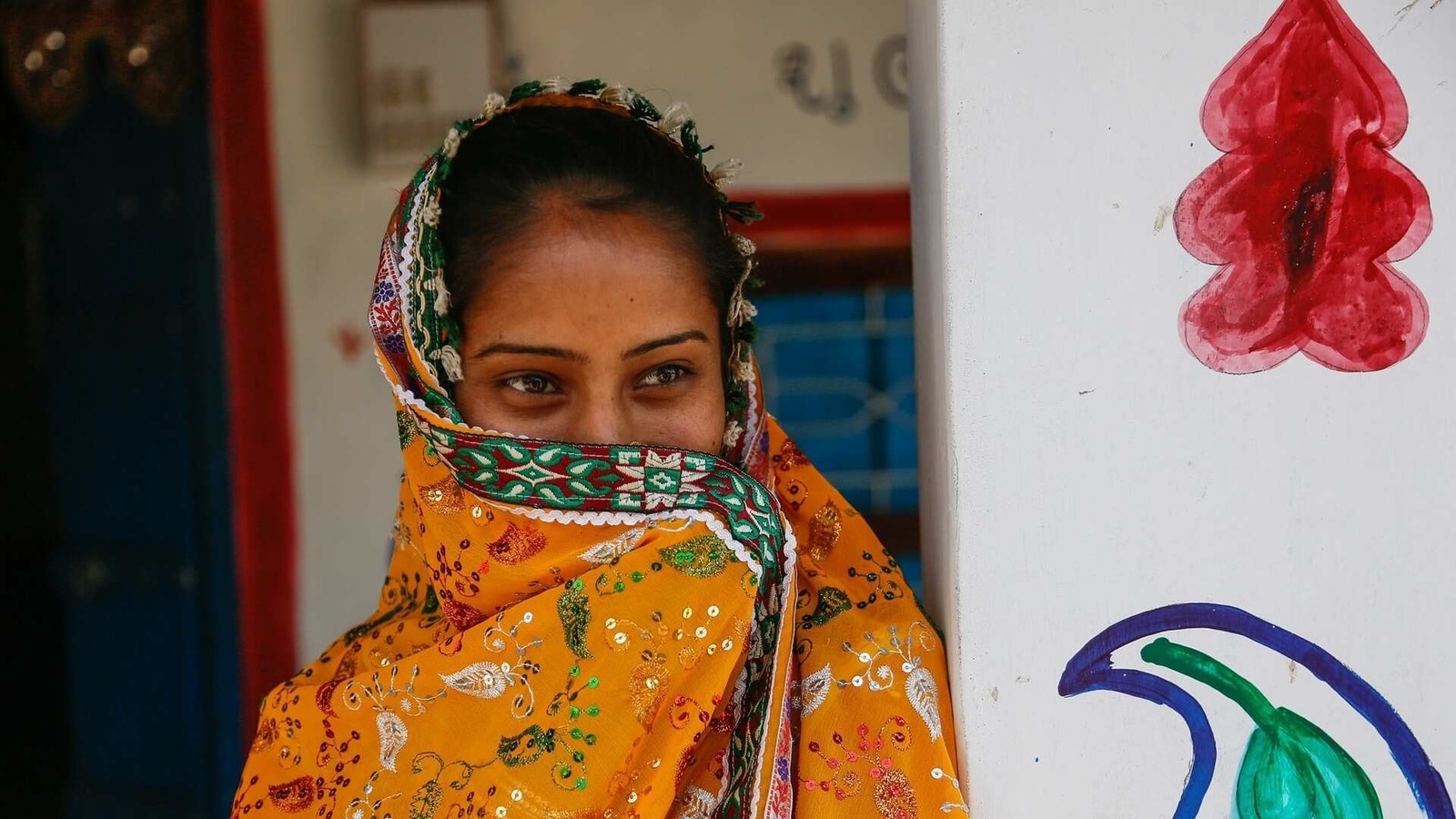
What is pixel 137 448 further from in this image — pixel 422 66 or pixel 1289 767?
pixel 1289 767

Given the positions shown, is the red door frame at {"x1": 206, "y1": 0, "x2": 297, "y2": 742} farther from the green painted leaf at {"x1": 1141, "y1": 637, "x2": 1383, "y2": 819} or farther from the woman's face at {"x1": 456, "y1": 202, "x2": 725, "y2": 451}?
the green painted leaf at {"x1": 1141, "y1": 637, "x2": 1383, "y2": 819}

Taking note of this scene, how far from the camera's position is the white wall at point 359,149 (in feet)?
9.52

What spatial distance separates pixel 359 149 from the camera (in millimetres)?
2988

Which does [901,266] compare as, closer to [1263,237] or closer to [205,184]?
[205,184]

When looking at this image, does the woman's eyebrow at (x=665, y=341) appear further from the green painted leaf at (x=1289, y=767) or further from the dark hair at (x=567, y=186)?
the green painted leaf at (x=1289, y=767)

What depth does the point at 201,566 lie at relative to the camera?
3105 mm

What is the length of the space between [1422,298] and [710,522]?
59cm

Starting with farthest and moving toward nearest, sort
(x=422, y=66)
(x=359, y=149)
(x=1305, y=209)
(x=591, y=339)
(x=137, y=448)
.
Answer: (x=137, y=448) → (x=359, y=149) → (x=422, y=66) → (x=591, y=339) → (x=1305, y=209)

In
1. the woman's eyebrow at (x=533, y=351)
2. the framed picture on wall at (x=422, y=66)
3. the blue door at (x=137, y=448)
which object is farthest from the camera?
the blue door at (x=137, y=448)

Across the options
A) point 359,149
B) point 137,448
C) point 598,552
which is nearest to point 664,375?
point 598,552

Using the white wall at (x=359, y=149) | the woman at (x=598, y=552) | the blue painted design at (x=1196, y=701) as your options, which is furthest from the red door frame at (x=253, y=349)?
the blue painted design at (x=1196, y=701)

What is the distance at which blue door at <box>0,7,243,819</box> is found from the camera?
3.03m

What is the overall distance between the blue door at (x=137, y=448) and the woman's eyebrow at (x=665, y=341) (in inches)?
91.6

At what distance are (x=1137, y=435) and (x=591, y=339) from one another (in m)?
0.46
